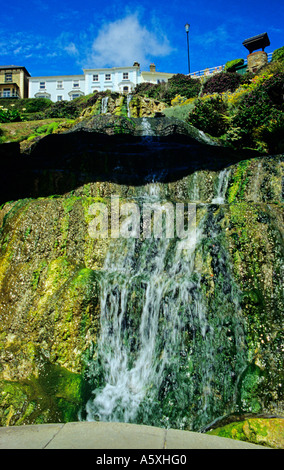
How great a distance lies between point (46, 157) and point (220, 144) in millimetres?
8160

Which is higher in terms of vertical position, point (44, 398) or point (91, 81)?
point (91, 81)

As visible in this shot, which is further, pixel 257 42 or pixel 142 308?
pixel 257 42

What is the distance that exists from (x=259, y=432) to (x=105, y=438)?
2.07 m

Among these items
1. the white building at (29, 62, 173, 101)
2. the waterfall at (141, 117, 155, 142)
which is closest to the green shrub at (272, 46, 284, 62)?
the waterfall at (141, 117, 155, 142)

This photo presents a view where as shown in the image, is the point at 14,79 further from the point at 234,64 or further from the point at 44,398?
the point at 44,398

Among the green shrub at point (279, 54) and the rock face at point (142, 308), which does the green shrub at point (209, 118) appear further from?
the green shrub at point (279, 54)

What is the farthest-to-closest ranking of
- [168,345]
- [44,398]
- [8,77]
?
[8,77] → [168,345] → [44,398]

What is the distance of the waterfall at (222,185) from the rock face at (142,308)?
5.32 ft

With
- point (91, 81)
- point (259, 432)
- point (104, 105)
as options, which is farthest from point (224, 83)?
point (91, 81)

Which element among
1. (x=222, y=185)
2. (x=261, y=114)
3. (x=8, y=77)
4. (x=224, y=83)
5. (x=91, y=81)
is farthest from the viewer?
(x=91, y=81)

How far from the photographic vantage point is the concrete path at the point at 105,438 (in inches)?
162

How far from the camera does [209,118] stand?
1805 cm

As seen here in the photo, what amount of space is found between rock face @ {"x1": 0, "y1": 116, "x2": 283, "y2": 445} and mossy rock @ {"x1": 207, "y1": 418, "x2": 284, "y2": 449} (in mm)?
1269

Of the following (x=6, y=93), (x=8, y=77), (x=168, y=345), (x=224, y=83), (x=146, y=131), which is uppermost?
(x=8, y=77)
